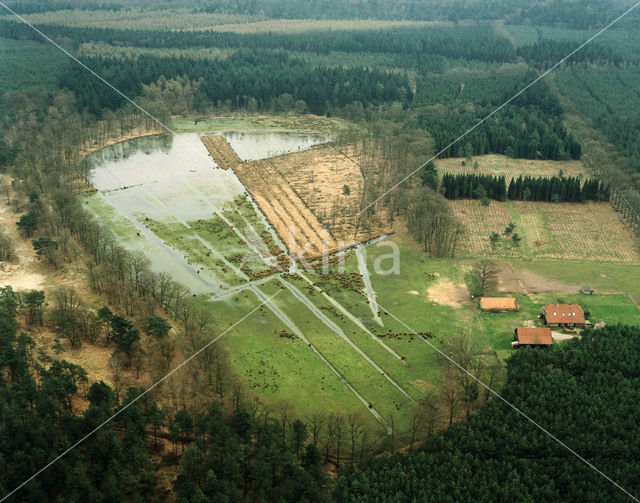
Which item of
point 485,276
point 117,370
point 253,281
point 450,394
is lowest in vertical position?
point 450,394

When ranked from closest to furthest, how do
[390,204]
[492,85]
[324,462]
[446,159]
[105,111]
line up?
[324,462] → [390,204] → [446,159] → [105,111] → [492,85]

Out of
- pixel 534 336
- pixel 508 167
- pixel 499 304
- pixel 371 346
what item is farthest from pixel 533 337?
pixel 508 167

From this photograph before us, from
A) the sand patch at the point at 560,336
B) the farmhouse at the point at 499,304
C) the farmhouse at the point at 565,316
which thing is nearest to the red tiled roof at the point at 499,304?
the farmhouse at the point at 499,304

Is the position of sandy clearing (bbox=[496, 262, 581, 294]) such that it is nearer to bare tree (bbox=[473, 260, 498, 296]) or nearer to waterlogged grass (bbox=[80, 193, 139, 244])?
bare tree (bbox=[473, 260, 498, 296])

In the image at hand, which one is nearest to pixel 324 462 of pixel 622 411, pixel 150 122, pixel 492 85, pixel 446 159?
pixel 622 411

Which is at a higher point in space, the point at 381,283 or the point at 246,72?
the point at 246,72

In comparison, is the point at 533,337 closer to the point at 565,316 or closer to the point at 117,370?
the point at 565,316

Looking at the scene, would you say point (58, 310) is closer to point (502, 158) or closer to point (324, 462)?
point (324, 462)

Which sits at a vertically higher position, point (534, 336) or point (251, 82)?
point (251, 82)
